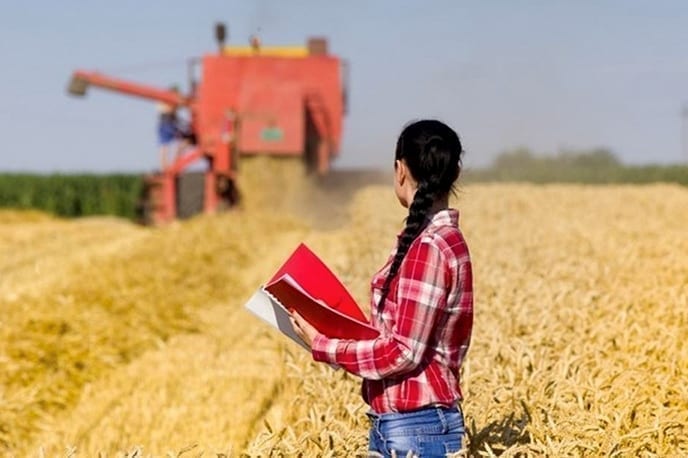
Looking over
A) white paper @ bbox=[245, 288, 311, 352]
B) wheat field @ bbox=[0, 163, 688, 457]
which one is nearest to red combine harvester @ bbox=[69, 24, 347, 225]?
wheat field @ bbox=[0, 163, 688, 457]

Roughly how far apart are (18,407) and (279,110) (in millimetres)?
12843

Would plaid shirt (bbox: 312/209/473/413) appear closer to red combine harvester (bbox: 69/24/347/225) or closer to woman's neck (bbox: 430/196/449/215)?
woman's neck (bbox: 430/196/449/215)

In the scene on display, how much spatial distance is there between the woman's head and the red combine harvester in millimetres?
16095

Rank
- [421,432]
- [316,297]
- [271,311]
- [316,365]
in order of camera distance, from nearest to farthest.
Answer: [421,432]
[316,297]
[271,311]
[316,365]

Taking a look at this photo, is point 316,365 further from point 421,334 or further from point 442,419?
point 421,334

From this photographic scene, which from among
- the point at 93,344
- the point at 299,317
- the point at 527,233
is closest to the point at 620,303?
the point at 299,317

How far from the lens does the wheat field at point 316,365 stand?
4.23 meters

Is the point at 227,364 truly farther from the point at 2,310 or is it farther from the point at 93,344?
the point at 2,310

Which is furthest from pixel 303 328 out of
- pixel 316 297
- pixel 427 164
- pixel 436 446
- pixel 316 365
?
pixel 316 365

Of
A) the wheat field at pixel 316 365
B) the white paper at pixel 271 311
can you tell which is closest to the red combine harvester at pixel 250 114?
the wheat field at pixel 316 365

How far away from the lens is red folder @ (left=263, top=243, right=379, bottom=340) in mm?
3461

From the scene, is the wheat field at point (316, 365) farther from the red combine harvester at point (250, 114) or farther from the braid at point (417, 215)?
the red combine harvester at point (250, 114)

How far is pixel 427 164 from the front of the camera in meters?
3.37

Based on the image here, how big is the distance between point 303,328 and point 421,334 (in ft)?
1.38
